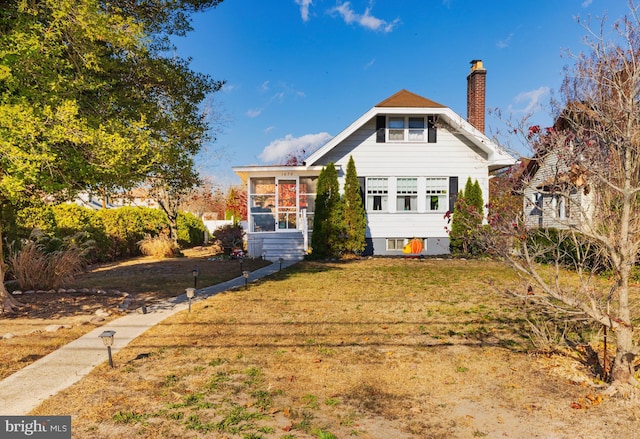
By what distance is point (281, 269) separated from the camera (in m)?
13.4

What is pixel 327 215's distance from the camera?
15.7 meters

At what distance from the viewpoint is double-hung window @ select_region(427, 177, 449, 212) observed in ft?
56.1

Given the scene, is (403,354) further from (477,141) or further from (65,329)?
(477,141)

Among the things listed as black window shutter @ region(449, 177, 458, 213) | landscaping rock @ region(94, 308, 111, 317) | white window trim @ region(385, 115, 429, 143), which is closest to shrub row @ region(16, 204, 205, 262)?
landscaping rock @ region(94, 308, 111, 317)

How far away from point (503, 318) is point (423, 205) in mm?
10722

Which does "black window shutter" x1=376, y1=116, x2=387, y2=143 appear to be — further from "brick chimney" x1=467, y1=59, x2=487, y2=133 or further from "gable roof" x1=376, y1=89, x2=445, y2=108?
"brick chimney" x1=467, y1=59, x2=487, y2=133

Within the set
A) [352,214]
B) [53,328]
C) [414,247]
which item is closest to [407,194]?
[414,247]

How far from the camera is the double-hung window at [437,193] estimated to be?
56.1 ft

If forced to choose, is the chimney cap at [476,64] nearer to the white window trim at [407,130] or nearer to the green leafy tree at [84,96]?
the white window trim at [407,130]

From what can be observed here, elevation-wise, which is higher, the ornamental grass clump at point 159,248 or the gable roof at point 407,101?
the gable roof at point 407,101

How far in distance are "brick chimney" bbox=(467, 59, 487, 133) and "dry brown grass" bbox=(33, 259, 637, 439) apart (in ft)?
43.1

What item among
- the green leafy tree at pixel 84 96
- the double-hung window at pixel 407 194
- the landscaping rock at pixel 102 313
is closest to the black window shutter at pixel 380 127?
the double-hung window at pixel 407 194

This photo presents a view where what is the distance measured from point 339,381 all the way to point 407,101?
14.9m

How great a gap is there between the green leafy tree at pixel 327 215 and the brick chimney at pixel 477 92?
789cm
